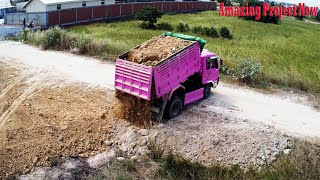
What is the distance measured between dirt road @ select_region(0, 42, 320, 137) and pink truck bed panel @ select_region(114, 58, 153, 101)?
3.55 m

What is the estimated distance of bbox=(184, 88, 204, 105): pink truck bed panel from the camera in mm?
15312

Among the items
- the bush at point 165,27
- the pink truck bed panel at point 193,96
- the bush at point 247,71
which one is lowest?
the pink truck bed panel at point 193,96

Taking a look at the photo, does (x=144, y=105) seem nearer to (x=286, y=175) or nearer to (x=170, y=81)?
(x=170, y=81)

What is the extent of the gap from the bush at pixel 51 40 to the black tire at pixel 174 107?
12.3m

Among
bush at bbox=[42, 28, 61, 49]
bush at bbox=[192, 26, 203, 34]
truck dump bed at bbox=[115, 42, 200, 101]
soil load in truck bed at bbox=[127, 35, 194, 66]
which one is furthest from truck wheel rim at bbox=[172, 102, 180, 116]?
bush at bbox=[192, 26, 203, 34]

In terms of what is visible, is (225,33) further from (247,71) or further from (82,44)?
(247,71)

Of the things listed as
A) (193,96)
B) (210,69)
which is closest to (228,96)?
(210,69)

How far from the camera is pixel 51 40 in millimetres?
24078

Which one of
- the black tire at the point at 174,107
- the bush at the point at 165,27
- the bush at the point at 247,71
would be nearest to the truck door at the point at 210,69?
the black tire at the point at 174,107

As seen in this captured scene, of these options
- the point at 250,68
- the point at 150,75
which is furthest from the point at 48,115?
the point at 250,68

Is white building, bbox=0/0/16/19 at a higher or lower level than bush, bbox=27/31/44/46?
higher

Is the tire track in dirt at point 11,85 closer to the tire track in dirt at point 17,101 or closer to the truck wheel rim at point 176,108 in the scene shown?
the tire track in dirt at point 17,101

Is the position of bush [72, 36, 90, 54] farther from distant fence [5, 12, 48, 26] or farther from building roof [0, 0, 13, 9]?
building roof [0, 0, 13, 9]

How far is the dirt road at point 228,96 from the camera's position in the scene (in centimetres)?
1498
